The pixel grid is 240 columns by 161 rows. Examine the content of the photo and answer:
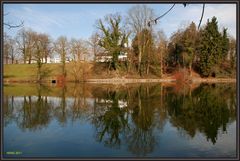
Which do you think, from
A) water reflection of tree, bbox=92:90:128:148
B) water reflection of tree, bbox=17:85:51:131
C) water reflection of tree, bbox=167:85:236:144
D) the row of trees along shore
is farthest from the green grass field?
water reflection of tree, bbox=167:85:236:144

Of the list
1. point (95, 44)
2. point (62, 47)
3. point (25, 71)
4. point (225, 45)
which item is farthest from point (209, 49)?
point (25, 71)

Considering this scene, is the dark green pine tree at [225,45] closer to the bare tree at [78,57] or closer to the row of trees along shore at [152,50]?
the row of trees along shore at [152,50]

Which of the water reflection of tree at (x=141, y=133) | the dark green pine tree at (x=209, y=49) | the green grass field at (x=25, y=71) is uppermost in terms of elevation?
the dark green pine tree at (x=209, y=49)

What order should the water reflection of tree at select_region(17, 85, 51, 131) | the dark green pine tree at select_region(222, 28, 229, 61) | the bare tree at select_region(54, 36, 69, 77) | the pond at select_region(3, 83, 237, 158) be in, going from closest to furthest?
the pond at select_region(3, 83, 237, 158) → the water reflection of tree at select_region(17, 85, 51, 131) → the dark green pine tree at select_region(222, 28, 229, 61) → the bare tree at select_region(54, 36, 69, 77)

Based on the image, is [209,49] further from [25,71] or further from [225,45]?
[25,71]

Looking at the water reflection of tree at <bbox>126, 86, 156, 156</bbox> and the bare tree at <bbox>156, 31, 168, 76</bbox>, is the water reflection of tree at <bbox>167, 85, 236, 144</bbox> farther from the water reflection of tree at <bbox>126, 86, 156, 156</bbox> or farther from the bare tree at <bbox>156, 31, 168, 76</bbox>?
the bare tree at <bbox>156, 31, 168, 76</bbox>

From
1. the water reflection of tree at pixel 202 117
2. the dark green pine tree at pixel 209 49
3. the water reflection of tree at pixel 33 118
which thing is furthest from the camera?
the dark green pine tree at pixel 209 49

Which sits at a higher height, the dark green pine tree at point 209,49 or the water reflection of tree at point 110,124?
the dark green pine tree at point 209,49

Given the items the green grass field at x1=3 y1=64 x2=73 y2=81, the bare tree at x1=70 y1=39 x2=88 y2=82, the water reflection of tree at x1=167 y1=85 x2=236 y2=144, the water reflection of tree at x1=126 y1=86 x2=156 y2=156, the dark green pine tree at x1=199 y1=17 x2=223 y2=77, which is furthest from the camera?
the green grass field at x1=3 y1=64 x2=73 y2=81

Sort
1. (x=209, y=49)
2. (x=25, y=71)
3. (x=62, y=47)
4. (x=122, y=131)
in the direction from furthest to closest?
(x=25, y=71)
(x=62, y=47)
(x=209, y=49)
(x=122, y=131)

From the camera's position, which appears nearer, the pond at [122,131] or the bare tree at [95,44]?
the pond at [122,131]

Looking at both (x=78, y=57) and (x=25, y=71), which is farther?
(x=25, y=71)

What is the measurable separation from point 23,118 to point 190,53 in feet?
110

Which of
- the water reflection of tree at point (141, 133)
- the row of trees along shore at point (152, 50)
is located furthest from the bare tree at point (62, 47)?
the water reflection of tree at point (141, 133)
